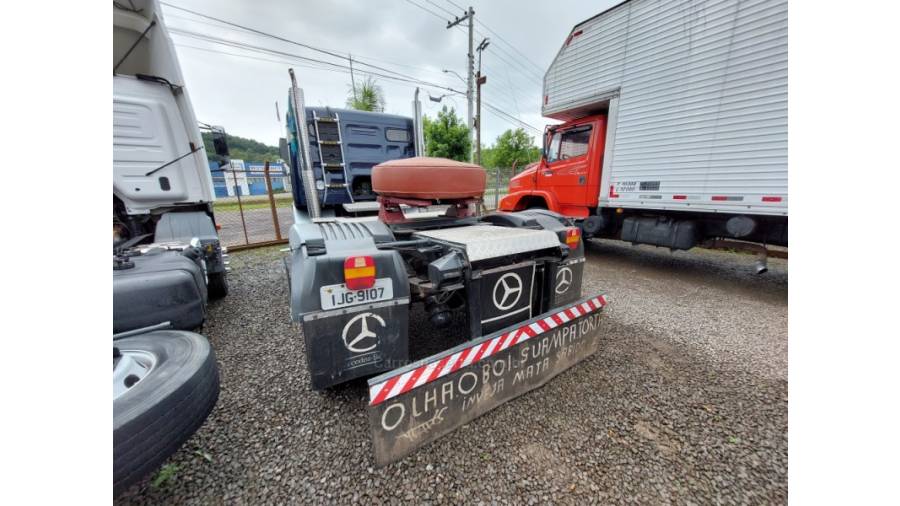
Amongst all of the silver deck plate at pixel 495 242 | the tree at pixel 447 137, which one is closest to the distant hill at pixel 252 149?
the tree at pixel 447 137

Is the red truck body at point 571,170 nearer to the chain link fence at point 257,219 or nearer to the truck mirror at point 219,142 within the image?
the chain link fence at point 257,219

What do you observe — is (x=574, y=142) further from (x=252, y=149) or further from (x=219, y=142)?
(x=252, y=149)

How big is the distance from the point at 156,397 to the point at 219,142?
3.89 m

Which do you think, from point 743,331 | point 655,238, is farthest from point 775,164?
point 743,331

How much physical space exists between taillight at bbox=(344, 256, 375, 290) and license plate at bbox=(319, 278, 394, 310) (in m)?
0.04

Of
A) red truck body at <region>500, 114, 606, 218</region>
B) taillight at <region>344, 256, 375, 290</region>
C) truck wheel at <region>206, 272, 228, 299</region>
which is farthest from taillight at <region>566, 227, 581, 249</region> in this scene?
truck wheel at <region>206, 272, 228, 299</region>

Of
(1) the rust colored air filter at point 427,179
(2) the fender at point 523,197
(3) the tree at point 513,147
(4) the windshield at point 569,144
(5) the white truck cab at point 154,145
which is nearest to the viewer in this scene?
(1) the rust colored air filter at point 427,179

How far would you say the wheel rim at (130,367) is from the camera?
1.38 metres

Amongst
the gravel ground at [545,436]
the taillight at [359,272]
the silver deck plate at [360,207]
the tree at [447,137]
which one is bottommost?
the gravel ground at [545,436]

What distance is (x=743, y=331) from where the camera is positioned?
10.1 ft

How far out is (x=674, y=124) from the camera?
428 centimetres

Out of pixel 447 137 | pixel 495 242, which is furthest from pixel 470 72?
pixel 495 242

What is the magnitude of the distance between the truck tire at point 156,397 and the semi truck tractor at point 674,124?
5.69 metres

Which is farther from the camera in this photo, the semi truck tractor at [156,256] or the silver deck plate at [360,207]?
the silver deck plate at [360,207]
